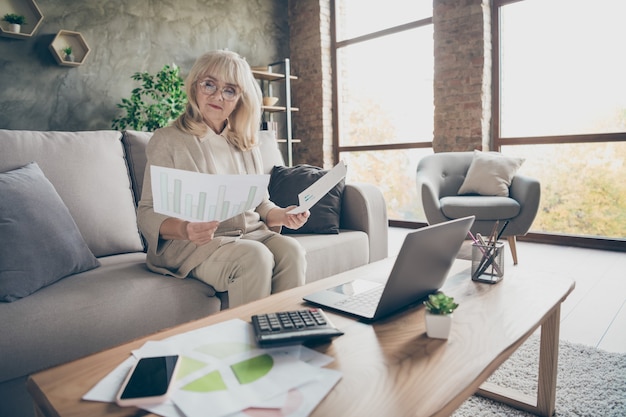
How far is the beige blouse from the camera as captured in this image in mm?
→ 1447

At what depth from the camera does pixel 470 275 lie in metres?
1.29

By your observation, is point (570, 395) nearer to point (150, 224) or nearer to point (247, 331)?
point (247, 331)

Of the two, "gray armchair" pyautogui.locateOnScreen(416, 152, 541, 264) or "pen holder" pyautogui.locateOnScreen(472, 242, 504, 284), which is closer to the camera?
"pen holder" pyautogui.locateOnScreen(472, 242, 504, 284)

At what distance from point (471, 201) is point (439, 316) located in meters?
2.29

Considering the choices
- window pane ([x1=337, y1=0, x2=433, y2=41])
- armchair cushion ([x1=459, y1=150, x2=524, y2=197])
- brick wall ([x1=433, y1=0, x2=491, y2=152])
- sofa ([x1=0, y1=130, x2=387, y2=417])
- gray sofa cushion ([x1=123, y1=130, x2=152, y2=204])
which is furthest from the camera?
window pane ([x1=337, y1=0, x2=433, y2=41])

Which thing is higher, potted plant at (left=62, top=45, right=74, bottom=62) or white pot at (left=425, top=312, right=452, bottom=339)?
potted plant at (left=62, top=45, right=74, bottom=62)

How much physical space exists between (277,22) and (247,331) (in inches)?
207

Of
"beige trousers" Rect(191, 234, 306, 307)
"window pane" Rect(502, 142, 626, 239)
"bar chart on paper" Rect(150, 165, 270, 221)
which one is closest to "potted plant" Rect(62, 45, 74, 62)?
"beige trousers" Rect(191, 234, 306, 307)

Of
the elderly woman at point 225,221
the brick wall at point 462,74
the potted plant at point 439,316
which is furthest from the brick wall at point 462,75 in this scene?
the potted plant at point 439,316

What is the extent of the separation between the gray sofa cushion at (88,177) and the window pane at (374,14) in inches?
149

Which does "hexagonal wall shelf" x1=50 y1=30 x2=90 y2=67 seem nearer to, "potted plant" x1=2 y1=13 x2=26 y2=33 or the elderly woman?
"potted plant" x1=2 y1=13 x2=26 y2=33

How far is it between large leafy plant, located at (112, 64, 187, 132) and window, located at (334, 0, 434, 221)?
2.02 m

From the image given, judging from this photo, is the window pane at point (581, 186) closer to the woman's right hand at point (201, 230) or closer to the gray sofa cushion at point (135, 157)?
the gray sofa cushion at point (135, 157)

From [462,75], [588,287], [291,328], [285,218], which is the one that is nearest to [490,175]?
[588,287]
